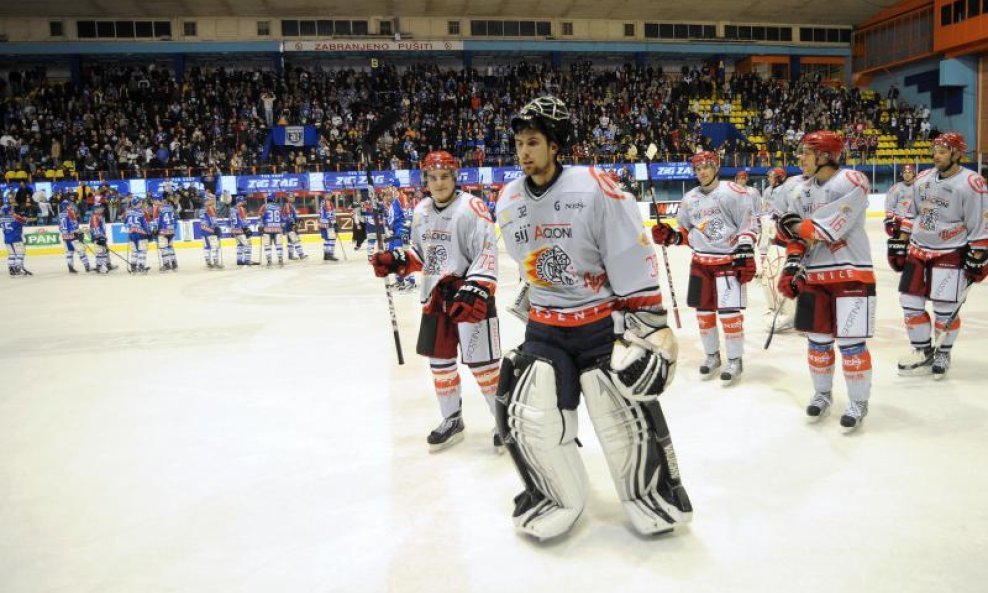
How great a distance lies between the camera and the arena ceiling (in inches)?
1102

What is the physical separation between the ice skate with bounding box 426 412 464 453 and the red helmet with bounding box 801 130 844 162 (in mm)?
2721

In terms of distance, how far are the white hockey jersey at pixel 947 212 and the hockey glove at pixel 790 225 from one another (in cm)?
188

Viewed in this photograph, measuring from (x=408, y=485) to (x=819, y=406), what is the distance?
264cm

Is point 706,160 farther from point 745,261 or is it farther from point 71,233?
point 71,233

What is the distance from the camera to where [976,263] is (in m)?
5.17

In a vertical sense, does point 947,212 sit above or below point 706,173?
below

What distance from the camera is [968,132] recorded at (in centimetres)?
3031

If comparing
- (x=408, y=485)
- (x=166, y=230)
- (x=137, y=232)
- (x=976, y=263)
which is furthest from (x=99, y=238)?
(x=976, y=263)

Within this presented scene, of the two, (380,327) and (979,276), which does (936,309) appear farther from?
(380,327)

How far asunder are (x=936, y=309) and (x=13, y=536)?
244 inches

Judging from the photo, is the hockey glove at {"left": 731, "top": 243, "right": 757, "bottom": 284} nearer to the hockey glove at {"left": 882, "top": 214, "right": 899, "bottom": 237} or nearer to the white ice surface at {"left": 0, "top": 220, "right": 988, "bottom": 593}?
the white ice surface at {"left": 0, "top": 220, "right": 988, "bottom": 593}

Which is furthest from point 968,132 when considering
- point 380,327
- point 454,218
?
point 454,218

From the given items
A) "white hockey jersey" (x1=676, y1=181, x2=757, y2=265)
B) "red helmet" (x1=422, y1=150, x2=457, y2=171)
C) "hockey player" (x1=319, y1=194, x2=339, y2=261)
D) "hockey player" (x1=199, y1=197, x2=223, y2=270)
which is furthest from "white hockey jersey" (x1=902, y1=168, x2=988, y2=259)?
"hockey player" (x1=199, y1=197, x2=223, y2=270)

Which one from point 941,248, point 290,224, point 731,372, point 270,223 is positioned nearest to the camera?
point 941,248
